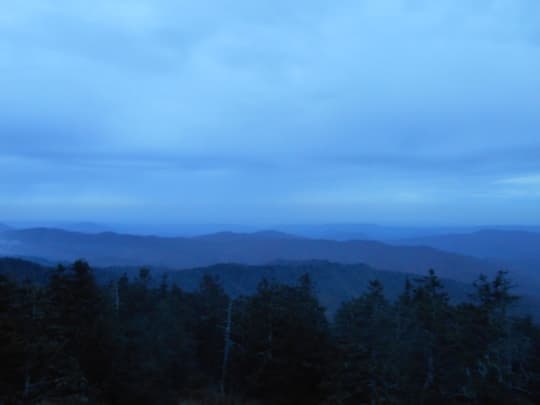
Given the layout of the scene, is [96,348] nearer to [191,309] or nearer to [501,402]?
[191,309]

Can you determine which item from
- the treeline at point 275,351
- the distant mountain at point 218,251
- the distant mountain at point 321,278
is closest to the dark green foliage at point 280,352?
the treeline at point 275,351

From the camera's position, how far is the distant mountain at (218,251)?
140875 millimetres

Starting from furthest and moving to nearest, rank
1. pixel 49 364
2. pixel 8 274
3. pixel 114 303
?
pixel 114 303 < pixel 8 274 < pixel 49 364

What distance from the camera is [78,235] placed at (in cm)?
18762

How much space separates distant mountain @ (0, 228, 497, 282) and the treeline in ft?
390

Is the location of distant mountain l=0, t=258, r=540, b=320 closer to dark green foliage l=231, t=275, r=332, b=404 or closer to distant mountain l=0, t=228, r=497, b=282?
distant mountain l=0, t=228, r=497, b=282

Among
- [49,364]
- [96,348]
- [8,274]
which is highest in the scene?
[8,274]

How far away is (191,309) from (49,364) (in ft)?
46.2

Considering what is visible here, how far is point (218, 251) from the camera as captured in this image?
167625mm

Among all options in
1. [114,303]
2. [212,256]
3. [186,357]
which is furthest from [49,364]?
[212,256]

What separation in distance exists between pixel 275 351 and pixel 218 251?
504 ft

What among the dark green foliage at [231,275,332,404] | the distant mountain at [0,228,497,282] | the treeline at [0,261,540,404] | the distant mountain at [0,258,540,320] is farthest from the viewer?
the distant mountain at [0,228,497,282]

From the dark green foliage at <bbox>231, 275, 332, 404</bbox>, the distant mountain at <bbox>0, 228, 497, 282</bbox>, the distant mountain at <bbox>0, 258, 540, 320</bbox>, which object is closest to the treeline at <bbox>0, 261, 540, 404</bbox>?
the dark green foliage at <bbox>231, 275, 332, 404</bbox>

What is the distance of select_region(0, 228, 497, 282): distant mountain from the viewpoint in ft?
462
